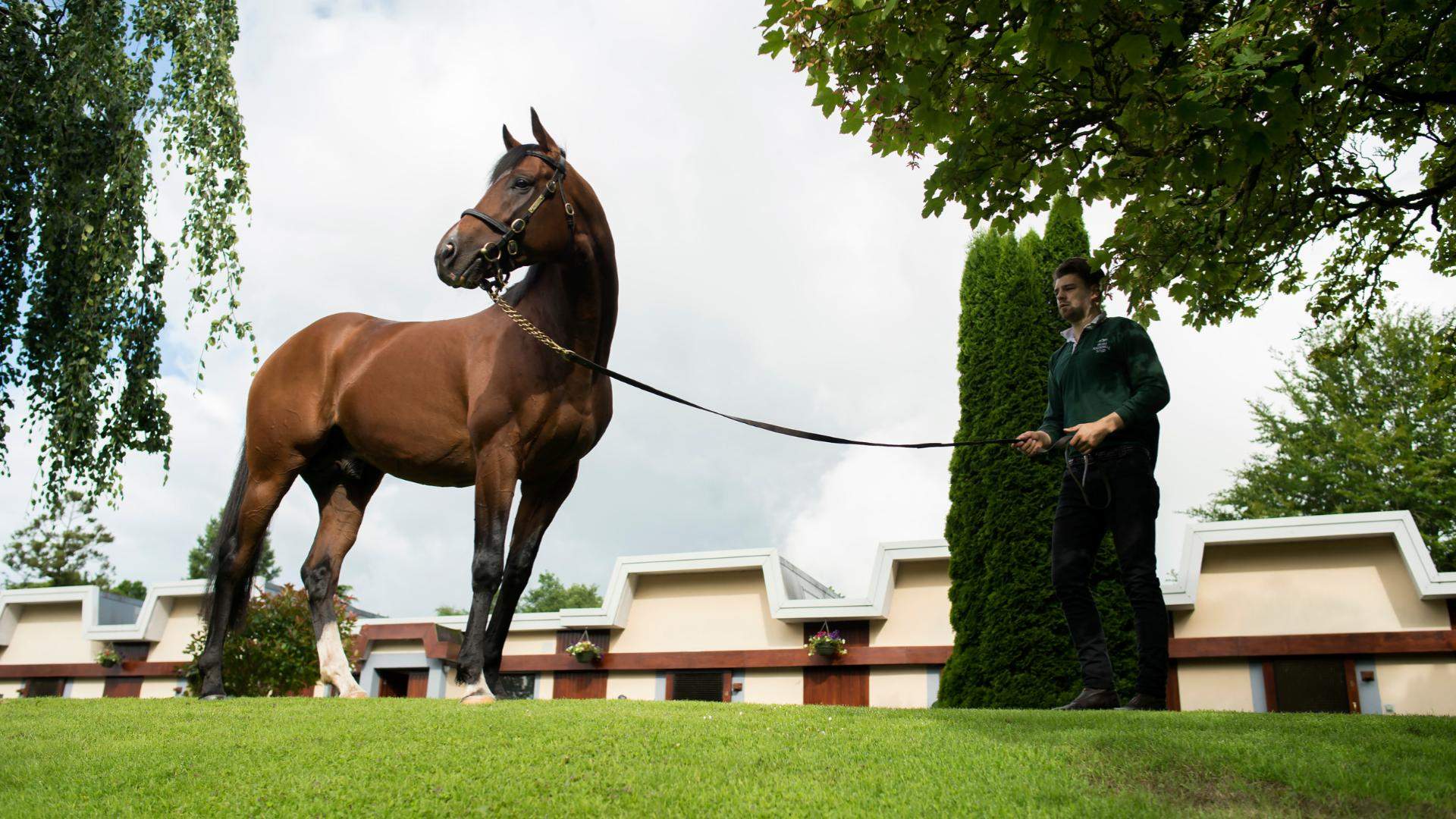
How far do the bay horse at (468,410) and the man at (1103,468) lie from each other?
120 inches

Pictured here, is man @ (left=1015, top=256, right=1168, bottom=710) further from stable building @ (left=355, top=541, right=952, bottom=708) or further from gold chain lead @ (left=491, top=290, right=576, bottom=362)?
stable building @ (left=355, top=541, right=952, bottom=708)

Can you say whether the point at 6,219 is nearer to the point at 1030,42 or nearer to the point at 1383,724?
the point at 1030,42

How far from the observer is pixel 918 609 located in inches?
760

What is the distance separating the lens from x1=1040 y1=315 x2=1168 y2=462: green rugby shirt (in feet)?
17.4

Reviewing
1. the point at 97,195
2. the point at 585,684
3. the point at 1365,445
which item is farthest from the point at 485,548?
the point at 1365,445

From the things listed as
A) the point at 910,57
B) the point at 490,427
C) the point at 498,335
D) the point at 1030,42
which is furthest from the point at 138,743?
the point at 1030,42

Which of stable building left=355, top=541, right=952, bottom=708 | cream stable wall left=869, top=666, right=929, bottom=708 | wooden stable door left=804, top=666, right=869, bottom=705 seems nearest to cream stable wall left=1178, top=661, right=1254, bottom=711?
stable building left=355, top=541, right=952, bottom=708

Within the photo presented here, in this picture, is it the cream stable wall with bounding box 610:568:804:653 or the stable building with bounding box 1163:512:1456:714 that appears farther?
the cream stable wall with bounding box 610:568:804:653

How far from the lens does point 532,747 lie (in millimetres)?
4277

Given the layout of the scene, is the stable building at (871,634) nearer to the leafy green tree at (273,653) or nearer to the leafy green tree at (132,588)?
the leafy green tree at (273,653)

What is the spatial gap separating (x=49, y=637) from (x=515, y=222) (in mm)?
27590

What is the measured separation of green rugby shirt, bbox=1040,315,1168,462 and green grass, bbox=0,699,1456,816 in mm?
1566

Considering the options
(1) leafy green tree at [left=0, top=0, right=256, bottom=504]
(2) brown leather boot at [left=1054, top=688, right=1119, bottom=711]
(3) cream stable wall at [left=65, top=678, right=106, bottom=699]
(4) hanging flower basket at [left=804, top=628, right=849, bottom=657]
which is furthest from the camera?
(3) cream stable wall at [left=65, top=678, right=106, bottom=699]

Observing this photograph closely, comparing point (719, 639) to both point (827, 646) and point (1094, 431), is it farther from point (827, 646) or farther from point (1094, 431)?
point (1094, 431)
